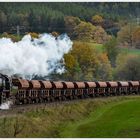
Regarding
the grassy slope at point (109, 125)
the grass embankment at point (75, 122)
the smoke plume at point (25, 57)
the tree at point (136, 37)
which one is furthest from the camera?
the tree at point (136, 37)

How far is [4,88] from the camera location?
4772cm

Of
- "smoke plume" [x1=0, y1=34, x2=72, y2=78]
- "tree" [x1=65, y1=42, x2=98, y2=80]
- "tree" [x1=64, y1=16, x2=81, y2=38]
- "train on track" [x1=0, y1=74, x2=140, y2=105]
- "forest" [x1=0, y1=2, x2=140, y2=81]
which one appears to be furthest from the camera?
"tree" [x1=64, y1=16, x2=81, y2=38]

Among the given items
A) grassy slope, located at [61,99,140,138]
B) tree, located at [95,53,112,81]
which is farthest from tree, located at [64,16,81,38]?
grassy slope, located at [61,99,140,138]

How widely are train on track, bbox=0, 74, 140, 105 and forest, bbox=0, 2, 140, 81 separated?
19.1 metres

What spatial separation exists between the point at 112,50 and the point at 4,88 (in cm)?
7858

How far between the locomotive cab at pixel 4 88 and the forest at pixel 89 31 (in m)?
49.2

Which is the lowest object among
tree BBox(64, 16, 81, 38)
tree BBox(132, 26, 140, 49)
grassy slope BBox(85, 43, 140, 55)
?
grassy slope BBox(85, 43, 140, 55)

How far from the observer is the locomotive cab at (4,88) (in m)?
47.1

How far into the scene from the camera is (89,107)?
2431 inches

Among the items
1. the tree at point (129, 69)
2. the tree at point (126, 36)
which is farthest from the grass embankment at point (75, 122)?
the tree at point (126, 36)

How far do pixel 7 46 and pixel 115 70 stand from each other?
59.3 meters

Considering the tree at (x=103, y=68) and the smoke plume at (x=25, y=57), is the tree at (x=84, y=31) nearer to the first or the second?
the tree at (x=103, y=68)

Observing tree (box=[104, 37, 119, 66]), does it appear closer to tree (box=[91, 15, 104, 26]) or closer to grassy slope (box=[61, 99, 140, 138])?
tree (box=[91, 15, 104, 26])

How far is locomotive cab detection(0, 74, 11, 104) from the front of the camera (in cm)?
4709
